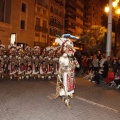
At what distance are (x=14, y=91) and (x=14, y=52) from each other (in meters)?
4.75

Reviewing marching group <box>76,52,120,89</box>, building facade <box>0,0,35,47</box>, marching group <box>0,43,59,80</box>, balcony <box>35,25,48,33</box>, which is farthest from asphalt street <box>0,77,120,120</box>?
balcony <box>35,25,48,33</box>

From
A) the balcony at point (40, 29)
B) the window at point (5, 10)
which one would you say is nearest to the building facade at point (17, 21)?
the window at point (5, 10)

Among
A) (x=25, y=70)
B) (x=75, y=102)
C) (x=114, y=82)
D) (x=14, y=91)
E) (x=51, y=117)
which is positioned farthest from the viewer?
(x=25, y=70)

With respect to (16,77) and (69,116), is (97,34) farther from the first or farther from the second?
(69,116)

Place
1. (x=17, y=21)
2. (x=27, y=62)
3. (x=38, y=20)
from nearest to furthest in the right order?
(x=27, y=62) → (x=17, y=21) → (x=38, y=20)

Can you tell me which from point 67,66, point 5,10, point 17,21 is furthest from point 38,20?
point 67,66

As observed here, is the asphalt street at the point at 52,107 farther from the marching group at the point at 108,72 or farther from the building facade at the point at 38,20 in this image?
the building facade at the point at 38,20

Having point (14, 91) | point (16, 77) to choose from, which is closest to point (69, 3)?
point (16, 77)

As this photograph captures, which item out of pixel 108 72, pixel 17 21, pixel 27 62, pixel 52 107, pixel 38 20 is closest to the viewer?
pixel 52 107

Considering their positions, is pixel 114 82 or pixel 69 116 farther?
pixel 114 82

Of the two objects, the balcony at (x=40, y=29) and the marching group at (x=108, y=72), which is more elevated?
the balcony at (x=40, y=29)

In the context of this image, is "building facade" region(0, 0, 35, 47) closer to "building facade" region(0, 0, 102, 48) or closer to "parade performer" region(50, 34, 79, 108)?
"building facade" region(0, 0, 102, 48)

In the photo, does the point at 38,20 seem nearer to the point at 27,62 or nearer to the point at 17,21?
the point at 17,21

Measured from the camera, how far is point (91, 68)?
2167 centimetres
